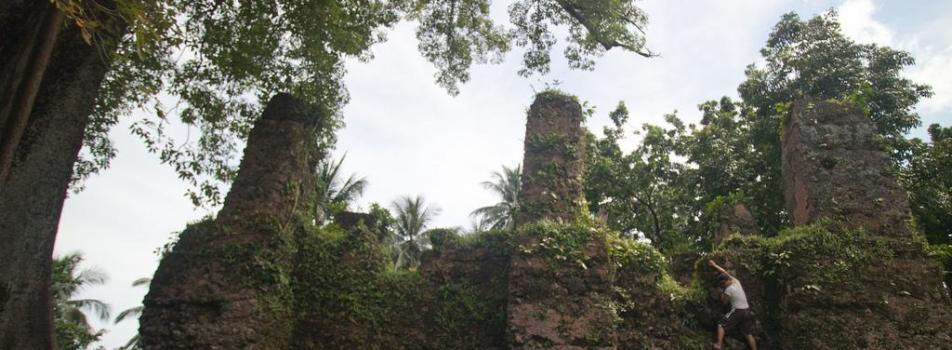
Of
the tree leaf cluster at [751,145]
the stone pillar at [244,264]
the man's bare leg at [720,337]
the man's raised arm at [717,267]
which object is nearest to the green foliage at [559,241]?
the man's raised arm at [717,267]

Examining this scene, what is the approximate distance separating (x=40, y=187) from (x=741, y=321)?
745 centimetres

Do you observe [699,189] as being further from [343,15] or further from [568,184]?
[343,15]

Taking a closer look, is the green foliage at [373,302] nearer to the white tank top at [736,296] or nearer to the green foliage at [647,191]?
the white tank top at [736,296]

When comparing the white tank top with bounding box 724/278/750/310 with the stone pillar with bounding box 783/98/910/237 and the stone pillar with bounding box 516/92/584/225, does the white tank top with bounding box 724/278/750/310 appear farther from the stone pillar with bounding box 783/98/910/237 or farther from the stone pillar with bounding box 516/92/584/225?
the stone pillar with bounding box 516/92/584/225

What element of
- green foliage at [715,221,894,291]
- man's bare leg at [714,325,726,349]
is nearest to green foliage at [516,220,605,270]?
man's bare leg at [714,325,726,349]

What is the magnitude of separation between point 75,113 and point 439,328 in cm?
464

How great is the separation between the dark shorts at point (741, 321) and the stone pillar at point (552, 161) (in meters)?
2.37

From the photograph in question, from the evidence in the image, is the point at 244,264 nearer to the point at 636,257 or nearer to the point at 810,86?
the point at 636,257

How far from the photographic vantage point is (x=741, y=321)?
7156 mm

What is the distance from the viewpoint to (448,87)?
443 inches

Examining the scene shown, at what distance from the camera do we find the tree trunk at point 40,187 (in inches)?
167

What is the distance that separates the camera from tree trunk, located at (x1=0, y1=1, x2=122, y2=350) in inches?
167

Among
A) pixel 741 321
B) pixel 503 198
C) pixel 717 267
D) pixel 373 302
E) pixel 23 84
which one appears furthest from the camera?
pixel 503 198

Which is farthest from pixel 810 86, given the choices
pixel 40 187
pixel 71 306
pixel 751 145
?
pixel 71 306
